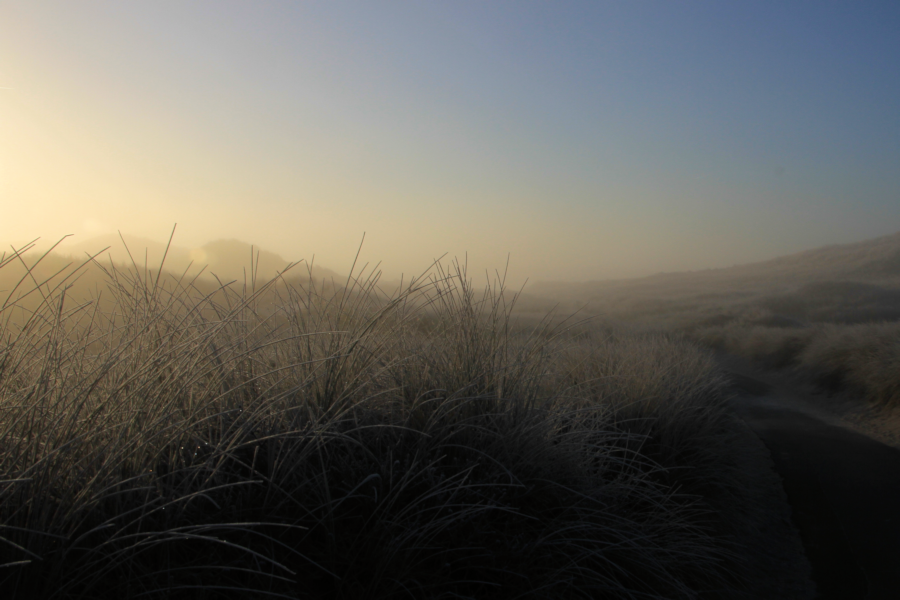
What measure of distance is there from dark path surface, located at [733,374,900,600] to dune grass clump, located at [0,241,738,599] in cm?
83

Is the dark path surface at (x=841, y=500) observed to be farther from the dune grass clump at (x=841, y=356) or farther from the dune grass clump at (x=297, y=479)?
the dune grass clump at (x=841, y=356)

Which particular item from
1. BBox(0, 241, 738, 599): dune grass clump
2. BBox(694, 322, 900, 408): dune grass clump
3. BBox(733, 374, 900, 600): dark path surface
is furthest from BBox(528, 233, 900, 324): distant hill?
BBox(0, 241, 738, 599): dune grass clump

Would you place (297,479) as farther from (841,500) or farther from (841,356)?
(841,356)

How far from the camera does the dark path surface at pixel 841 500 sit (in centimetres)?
292

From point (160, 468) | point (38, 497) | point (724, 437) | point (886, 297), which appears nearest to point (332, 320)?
point (160, 468)

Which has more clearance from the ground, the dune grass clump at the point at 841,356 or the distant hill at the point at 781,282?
the distant hill at the point at 781,282

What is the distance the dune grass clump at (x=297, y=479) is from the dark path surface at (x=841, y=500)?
831mm

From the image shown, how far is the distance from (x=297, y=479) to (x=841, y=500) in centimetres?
444

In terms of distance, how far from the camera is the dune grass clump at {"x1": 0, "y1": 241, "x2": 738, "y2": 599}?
4.53 ft

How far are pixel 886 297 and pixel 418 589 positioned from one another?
99.9 feet

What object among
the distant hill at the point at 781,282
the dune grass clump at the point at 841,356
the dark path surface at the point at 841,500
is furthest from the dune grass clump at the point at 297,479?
the distant hill at the point at 781,282

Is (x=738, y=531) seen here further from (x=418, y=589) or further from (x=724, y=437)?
(x=418, y=589)

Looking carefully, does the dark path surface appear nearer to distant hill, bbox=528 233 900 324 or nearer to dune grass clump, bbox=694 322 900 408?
dune grass clump, bbox=694 322 900 408

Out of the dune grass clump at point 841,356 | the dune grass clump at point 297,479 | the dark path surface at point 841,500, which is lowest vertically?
the dark path surface at point 841,500
